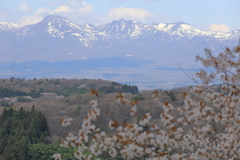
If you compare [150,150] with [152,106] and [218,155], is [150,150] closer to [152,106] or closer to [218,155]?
[218,155]

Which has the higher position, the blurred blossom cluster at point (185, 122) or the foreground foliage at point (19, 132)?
the blurred blossom cluster at point (185, 122)

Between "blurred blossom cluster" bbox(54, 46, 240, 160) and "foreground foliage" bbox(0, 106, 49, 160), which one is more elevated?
"blurred blossom cluster" bbox(54, 46, 240, 160)

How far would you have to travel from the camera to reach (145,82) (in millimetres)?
177375

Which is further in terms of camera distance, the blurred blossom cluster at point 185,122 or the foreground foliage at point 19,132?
the foreground foliage at point 19,132

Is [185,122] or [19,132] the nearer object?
[185,122]

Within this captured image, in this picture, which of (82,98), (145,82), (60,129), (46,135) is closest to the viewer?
(46,135)

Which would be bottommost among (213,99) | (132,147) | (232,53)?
(132,147)

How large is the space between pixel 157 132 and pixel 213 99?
45.0 inches

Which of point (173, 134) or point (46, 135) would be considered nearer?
point (173, 134)

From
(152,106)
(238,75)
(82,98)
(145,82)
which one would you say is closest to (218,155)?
(238,75)

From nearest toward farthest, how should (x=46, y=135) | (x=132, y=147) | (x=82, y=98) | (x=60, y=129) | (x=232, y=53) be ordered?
(x=132, y=147) → (x=232, y=53) → (x=46, y=135) → (x=60, y=129) → (x=82, y=98)

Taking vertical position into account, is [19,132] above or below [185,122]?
below

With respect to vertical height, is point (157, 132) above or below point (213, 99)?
below

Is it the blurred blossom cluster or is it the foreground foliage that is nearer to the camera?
the blurred blossom cluster
